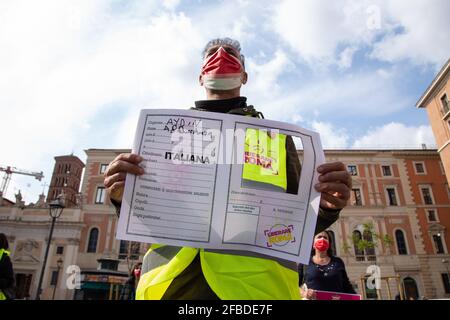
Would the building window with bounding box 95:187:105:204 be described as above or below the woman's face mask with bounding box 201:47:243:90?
above

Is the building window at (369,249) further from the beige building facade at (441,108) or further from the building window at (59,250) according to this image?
the building window at (59,250)

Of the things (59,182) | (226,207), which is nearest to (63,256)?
(226,207)

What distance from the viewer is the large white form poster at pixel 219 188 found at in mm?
1290

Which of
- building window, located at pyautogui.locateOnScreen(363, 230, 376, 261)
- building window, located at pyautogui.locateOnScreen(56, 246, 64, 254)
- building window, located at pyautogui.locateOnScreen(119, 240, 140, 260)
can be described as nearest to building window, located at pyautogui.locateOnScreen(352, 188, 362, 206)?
building window, located at pyautogui.locateOnScreen(363, 230, 376, 261)

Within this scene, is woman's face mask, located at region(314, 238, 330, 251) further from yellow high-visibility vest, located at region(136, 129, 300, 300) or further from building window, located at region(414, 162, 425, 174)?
building window, located at region(414, 162, 425, 174)

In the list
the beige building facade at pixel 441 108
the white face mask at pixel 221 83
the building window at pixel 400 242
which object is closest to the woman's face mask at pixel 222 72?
the white face mask at pixel 221 83

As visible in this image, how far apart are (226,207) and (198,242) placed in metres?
0.19

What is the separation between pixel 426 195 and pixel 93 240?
1375 inches

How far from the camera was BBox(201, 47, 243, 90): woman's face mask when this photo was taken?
74.0 inches

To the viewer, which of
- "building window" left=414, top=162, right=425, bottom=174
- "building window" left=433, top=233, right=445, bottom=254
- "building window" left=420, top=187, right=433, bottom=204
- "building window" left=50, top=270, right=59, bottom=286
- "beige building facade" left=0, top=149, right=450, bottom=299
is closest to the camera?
"building window" left=50, top=270, right=59, bottom=286

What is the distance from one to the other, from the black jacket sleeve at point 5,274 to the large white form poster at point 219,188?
374cm

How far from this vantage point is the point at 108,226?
30.5 metres

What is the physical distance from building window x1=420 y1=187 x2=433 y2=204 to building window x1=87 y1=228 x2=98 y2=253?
34.2 meters
